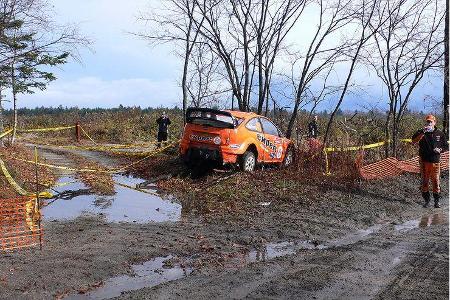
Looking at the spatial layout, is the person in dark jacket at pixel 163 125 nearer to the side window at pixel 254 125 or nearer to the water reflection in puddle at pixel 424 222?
the side window at pixel 254 125

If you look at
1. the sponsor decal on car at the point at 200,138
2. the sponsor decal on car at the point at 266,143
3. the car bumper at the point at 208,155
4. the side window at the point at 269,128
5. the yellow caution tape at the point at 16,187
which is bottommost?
the yellow caution tape at the point at 16,187

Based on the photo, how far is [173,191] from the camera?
39.6 ft

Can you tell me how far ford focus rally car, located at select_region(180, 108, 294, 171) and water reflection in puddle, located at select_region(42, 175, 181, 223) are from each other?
6.18 feet

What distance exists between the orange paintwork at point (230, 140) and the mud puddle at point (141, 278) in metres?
6.10

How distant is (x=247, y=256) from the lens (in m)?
6.92

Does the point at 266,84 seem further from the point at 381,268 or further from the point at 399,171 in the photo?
the point at 381,268

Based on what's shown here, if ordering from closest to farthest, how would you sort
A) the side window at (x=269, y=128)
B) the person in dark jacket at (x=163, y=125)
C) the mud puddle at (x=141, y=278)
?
1. the mud puddle at (x=141, y=278)
2. the side window at (x=269, y=128)
3. the person in dark jacket at (x=163, y=125)

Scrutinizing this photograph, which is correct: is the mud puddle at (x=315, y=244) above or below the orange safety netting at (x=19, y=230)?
Result: below

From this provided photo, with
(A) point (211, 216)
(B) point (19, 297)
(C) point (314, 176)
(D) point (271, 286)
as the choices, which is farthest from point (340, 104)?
(B) point (19, 297)

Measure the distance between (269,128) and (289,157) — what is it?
1.37 metres

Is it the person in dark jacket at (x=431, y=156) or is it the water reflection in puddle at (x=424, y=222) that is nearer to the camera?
the water reflection in puddle at (x=424, y=222)

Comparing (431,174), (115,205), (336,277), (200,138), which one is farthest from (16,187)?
(431,174)

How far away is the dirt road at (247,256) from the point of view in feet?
18.0

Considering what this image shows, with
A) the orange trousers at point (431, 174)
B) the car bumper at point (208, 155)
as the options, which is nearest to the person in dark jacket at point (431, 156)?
the orange trousers at point (431, 174)
